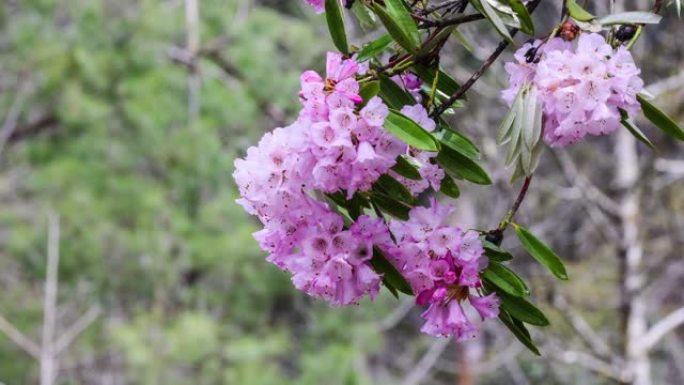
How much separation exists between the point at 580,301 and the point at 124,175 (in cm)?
306

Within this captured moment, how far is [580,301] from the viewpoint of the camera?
5762 millimetres

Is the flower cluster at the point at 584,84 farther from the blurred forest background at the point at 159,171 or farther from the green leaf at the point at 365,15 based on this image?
the blurred forest background at the point at 159,171

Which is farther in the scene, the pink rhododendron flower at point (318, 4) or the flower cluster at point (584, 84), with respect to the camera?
the pink rhododendron flower at point (318, 4)

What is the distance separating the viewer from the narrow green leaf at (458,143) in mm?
846

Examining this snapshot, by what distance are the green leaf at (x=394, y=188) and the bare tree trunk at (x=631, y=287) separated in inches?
115

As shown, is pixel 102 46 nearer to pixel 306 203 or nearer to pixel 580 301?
pixel 580 301

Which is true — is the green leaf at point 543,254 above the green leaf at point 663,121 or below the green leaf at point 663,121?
below

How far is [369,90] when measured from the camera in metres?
0.78

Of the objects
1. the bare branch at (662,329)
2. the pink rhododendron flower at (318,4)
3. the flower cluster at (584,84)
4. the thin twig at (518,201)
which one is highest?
the pink rhododendron flower at (318,4)

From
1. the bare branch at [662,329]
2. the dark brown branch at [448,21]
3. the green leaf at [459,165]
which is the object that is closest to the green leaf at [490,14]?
the dark brown branch at [448,21]

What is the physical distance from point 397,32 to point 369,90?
7cm

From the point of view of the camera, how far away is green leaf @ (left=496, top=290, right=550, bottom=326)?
87 cm

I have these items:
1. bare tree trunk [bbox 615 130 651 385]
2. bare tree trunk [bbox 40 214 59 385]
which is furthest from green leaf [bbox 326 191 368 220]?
bare tree trunk [bbox 40 214 59 385]

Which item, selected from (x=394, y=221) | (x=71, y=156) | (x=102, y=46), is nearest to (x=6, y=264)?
(x=71, y=156)
